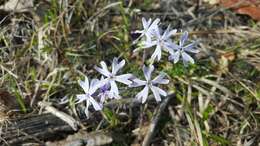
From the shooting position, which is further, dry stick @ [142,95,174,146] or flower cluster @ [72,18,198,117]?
dry stick @ [142,95,174,146]

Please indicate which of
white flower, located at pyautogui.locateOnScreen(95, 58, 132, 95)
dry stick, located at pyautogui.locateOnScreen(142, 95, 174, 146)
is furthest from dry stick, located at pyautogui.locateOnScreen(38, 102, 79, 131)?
white flower, located at pyautogui.locateOnScreen(95, 58, 132, 95)

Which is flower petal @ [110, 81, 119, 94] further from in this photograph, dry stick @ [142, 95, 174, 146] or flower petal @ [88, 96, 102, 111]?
dry stick @ [142, 95, 174, 146]

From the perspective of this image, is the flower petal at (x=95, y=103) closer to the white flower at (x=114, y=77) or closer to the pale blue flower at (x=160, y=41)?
the white flower at (x=114, y=77)

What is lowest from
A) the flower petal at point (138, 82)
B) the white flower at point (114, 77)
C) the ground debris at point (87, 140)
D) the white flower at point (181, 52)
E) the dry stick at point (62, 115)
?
the ground debris at point (87, 140)

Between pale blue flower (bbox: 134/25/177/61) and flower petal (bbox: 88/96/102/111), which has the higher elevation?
pale blue flower (bbox: 134/25/177/61)

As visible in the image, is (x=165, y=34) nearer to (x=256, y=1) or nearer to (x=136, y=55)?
(x=136, y=55)

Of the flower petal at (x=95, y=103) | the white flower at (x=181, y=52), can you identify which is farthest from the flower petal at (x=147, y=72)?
the flower petal at (x=95, y=103)

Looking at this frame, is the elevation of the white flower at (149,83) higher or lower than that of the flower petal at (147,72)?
lower

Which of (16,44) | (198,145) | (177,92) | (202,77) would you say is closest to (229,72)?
(202,77)
